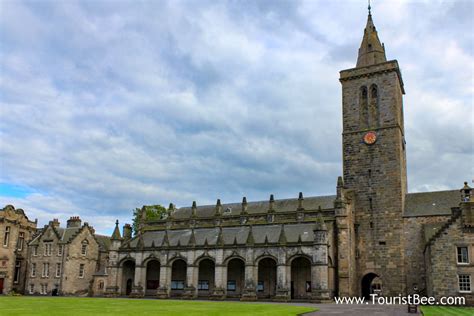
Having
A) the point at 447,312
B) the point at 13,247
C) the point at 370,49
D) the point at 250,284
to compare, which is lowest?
the point at 447,312

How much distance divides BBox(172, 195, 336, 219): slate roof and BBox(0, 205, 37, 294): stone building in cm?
2115

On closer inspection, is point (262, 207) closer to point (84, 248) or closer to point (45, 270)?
point (84, 248)

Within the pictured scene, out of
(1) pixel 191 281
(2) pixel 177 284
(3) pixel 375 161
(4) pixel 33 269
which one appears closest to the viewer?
(1) pixel 191 281

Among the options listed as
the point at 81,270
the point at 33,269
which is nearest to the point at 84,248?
the point at 81,270

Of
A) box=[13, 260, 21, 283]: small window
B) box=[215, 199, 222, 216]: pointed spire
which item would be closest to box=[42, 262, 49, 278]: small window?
box=[13, 260, 21, 283]: small window

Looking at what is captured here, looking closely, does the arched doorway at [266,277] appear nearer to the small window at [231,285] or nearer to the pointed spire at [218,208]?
the small window at [231,285]

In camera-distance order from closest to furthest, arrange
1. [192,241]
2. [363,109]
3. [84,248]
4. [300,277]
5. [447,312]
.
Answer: [447,312]
[300,277]
[192,241]
[363,109]
[84,248]

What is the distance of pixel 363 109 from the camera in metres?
59.9

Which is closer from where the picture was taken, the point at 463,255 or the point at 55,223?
the point at 463,255

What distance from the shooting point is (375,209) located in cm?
5531

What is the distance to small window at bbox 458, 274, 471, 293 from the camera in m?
43.6

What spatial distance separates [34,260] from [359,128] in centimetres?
4820

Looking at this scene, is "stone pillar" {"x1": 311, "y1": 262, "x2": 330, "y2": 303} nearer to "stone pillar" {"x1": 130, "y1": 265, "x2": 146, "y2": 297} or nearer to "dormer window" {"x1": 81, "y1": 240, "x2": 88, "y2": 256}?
"stone pillar" {"x1": 130, "y1": 265, "x2": 146, "y2": 297}

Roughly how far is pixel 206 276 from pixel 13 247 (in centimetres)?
2692
